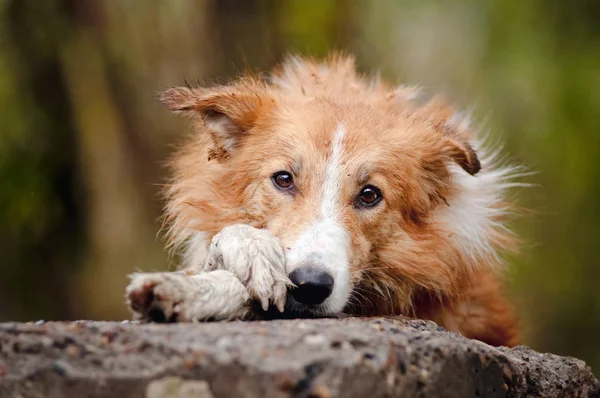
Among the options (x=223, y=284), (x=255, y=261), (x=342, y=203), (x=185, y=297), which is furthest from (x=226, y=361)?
(x=342, y=203)

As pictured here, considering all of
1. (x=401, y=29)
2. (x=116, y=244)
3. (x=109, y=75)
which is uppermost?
(x=401, y=29)

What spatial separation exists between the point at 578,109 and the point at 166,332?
8662 millimetres

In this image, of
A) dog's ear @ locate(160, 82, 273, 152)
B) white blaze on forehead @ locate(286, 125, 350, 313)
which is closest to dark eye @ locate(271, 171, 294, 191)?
white blaze on forehead @ locate(286, 125, 350, 313)

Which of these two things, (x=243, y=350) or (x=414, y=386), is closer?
(x=243, y=350)

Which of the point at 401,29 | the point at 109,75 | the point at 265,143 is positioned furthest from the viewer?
the point at 401,29

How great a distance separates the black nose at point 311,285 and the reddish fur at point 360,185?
41 cm

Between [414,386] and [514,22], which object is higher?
[514,22]

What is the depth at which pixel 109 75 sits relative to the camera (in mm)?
10445

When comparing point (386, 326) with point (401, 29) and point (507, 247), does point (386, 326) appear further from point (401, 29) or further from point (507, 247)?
point (401, 29)

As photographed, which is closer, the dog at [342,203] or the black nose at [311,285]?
the black nose at [311,285]

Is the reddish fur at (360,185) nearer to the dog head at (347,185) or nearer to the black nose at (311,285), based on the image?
the dog head at (347,185)

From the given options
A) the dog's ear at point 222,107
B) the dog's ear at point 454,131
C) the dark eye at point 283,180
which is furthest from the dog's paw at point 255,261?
the dog's ear at point 454,131

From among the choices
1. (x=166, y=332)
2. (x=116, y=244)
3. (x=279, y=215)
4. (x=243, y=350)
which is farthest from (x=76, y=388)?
(x=116, y=244)

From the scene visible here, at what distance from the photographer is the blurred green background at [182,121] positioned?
10.3 m
